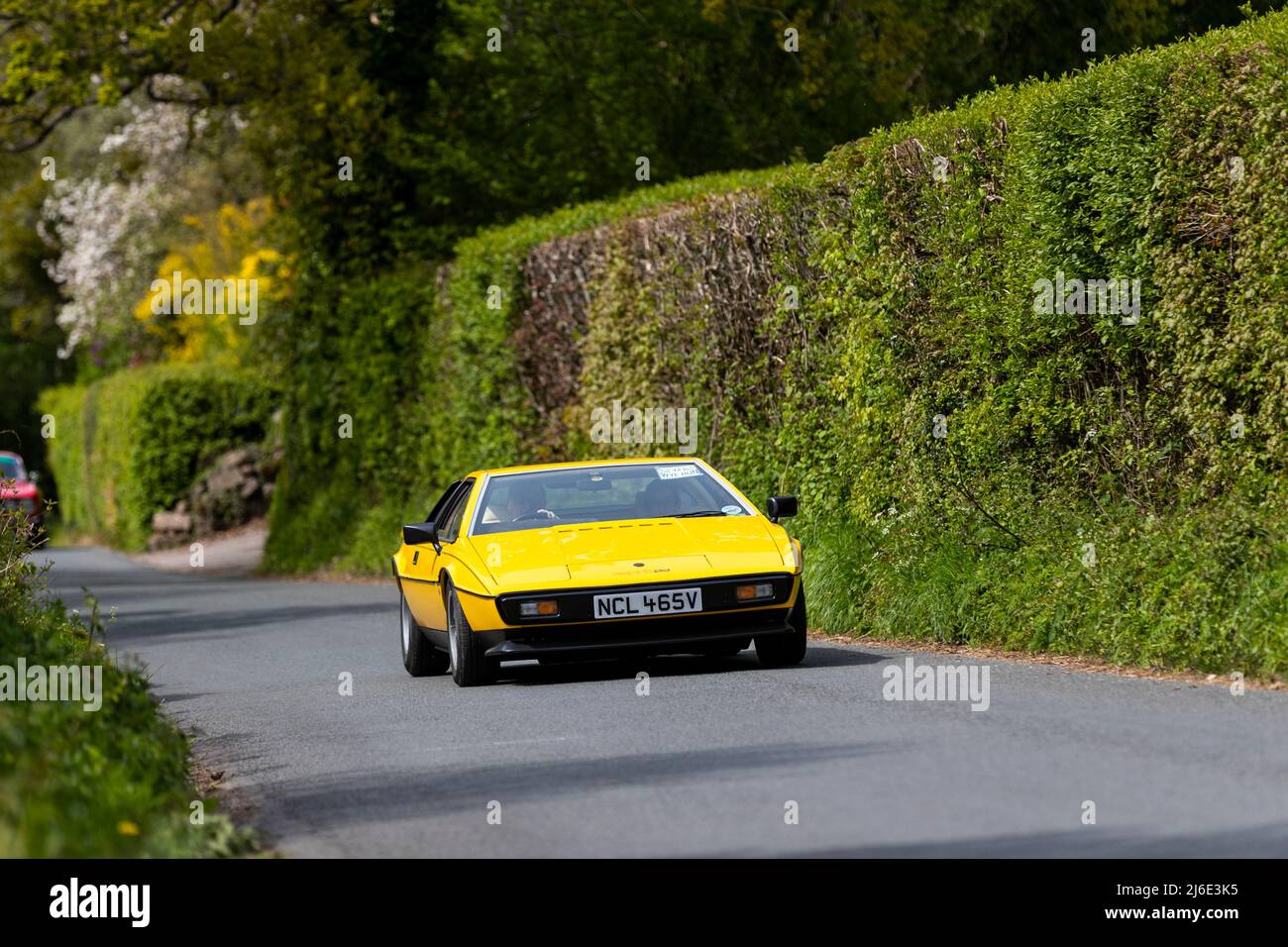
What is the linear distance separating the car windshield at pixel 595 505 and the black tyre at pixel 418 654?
102 cm

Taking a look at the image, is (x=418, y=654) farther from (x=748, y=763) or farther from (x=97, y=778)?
(x=97, y=778)

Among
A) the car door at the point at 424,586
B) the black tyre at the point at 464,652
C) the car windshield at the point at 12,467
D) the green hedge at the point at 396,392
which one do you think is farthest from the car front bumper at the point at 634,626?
the car windshield at the point at 12,467

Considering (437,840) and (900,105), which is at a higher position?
(900,105)

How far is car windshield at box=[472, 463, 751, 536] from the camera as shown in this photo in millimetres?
13805

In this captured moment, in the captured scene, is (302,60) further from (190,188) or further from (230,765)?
(190,188)

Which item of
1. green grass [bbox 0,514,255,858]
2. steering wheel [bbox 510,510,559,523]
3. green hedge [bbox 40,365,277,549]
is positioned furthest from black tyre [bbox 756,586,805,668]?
green hedge [bbox 40,365,277,549]

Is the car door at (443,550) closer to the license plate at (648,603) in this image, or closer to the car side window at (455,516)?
the car side window at (455,516)

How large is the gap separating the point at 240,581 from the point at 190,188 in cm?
3009

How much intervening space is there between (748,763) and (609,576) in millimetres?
3625

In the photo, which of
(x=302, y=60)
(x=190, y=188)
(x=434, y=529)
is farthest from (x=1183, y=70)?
(x=190, y=188)

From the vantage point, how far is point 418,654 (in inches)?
568

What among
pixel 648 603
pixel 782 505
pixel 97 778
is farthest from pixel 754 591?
pixel 97 778

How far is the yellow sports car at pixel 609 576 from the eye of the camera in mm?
12500

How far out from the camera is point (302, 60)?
3053 cm
